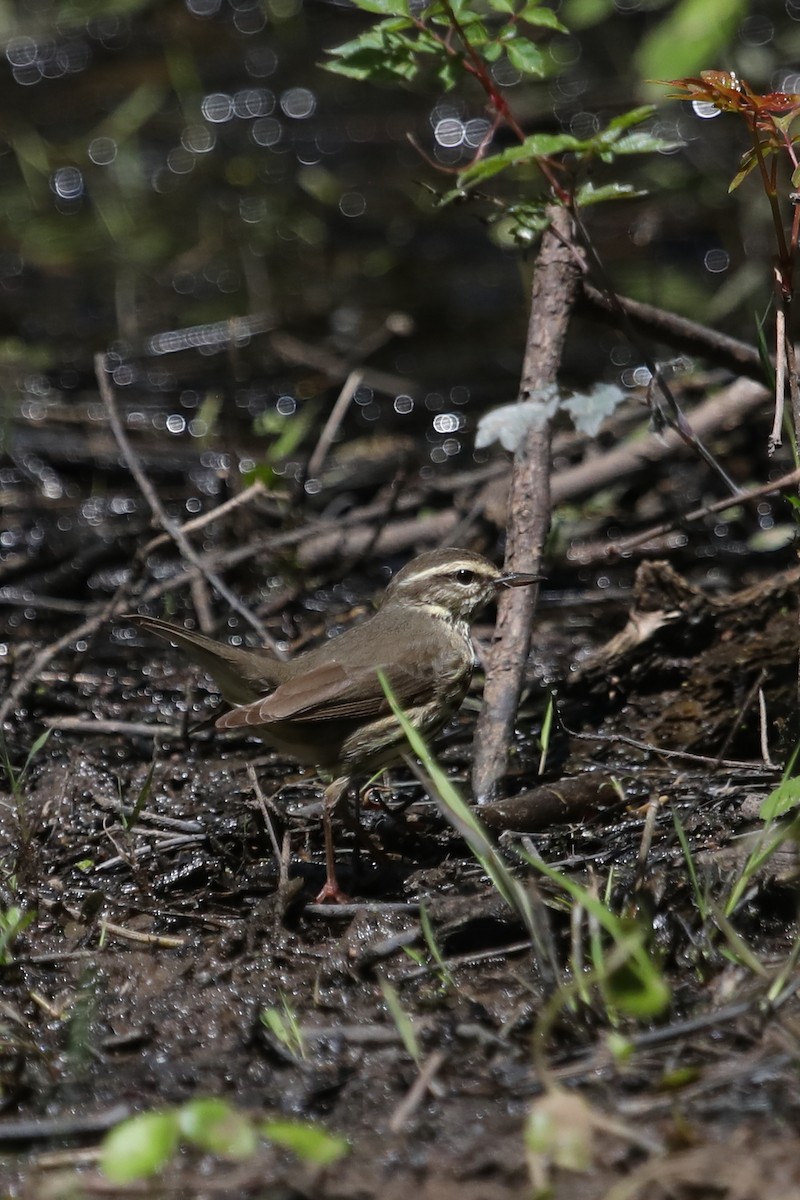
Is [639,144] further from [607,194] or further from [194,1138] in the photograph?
[194,1138]

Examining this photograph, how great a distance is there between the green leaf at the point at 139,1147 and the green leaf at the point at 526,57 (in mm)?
3502

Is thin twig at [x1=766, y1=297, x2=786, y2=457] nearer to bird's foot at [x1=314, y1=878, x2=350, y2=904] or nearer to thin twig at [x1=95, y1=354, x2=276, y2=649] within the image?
bird's foot at [x1=314, y1=878, x2=350, y2=904]

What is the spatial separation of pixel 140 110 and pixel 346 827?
1137 cm

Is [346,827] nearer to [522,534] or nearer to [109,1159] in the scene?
[522,534]

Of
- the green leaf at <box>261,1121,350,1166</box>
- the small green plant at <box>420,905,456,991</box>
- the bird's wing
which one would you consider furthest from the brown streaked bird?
the green leaf at <box>261,1121,350,1166</box>

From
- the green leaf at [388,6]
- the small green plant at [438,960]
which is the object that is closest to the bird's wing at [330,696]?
the small green plant at [438,960]

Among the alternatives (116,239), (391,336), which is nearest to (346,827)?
(391,336)

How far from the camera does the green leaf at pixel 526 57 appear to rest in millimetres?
4832

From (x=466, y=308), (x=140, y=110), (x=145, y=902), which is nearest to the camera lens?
(x=145, y=902)

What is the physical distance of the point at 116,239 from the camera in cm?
1255

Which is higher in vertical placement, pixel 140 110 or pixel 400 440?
pixel 140 110

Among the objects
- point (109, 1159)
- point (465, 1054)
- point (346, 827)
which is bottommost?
point (346, 827)

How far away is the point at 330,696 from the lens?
17.7 feet

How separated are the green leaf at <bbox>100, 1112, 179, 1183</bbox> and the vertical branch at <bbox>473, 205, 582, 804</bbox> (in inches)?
90.6
